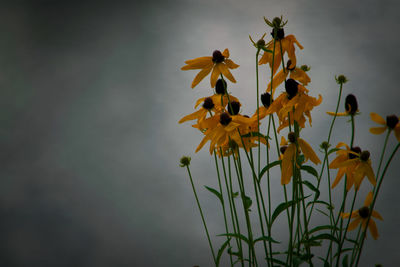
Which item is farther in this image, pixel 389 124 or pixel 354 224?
pixel 354 224

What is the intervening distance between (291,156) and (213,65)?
0.22m

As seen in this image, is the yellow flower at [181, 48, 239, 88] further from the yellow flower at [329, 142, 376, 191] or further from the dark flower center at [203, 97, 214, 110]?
the yellow flower at [329, 142, 376, 191]

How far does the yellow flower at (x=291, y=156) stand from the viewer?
22.5 inches

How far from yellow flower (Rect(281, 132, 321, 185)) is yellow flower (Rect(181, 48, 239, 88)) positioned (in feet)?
0.54

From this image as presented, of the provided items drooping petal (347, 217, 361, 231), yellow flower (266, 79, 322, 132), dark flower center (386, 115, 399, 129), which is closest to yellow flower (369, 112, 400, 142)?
dark flower center (386, 115, 399, 129)

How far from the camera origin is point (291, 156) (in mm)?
586

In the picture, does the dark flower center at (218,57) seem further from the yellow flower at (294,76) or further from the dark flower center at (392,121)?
the dark flower center at (392,121)

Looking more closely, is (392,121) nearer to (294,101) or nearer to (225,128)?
(294,101)

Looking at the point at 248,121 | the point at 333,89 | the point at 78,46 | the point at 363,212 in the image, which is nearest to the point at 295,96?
the point at 248,121

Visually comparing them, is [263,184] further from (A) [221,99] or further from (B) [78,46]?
(B) [78,46]

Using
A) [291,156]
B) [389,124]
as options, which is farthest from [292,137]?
[389,124]

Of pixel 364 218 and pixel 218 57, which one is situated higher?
pixel 218 57

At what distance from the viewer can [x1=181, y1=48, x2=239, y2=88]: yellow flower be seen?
0.63 m

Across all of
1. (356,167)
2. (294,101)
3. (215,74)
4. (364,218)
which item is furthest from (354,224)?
(215,74)
